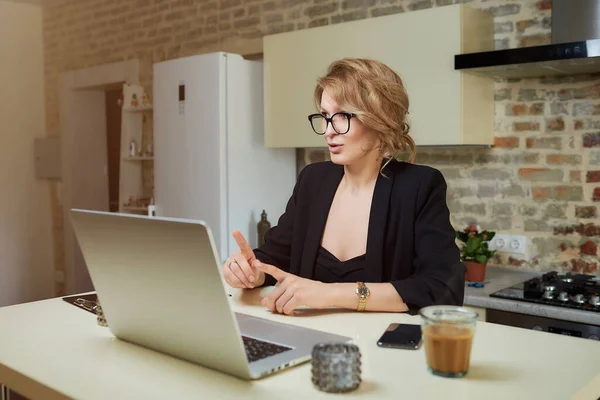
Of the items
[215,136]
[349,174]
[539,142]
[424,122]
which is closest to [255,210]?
[215,136]

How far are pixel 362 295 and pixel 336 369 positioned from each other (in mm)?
533

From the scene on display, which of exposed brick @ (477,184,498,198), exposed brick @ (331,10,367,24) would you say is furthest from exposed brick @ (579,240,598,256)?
exposed brick @ (331,10,367,24)

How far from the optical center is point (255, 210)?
13.3ft

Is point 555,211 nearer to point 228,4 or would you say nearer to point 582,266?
point 582,266

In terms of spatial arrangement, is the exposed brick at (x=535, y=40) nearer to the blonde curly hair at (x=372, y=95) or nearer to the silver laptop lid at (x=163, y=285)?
the blonde curly hair at (x=372, y=95)

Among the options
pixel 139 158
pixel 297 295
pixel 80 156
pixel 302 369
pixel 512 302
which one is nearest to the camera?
pixel 302 369

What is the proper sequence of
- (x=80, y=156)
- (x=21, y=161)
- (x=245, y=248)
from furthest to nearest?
(x=21, y=161) < (x=80, y=156) < (x=245, y=248)

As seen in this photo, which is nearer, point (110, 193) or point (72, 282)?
point (72, 282)

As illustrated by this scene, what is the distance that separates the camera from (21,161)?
20.7ft

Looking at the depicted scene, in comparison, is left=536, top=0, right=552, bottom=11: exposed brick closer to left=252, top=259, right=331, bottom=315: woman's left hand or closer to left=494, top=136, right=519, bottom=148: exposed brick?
left=494, top=136, right=519, bottom=148: exposed brick

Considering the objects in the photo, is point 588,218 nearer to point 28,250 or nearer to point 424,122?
point 424,122

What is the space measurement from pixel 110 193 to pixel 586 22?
4896mm

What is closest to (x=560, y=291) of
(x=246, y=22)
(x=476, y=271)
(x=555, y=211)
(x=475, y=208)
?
(x=476, y=271)

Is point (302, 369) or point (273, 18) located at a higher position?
point (273, 18)
